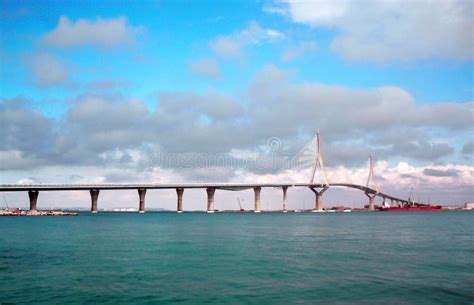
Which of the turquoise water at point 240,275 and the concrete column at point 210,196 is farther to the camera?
the concrete column at point 210,196

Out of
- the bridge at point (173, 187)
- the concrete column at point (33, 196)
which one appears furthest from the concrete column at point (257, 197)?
the concrete column at point (33, 196)


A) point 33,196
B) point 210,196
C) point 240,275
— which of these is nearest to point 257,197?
point 210,196

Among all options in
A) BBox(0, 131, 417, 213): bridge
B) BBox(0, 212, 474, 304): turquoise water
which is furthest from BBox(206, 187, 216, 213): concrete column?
BBox(0, 212, 474, 304): turquoise water

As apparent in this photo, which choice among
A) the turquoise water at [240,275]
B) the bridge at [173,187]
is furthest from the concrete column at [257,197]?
the turquoise water at [240,275]

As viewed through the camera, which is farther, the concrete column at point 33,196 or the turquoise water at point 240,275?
the concrete column at point 33,196

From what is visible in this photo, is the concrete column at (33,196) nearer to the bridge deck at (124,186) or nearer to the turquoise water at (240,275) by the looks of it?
the bridge deck at (124,186)

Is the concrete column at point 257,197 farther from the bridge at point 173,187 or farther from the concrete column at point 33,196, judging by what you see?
the concrete column at point 33,196

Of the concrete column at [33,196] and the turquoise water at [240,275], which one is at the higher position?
the concrete column at [33,196]

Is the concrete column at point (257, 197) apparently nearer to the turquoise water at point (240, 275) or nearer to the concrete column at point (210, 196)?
the concrete column at point (210, 196)

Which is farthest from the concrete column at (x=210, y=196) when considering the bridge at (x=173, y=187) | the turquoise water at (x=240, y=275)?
the turquoise water at (x=240, y=275)

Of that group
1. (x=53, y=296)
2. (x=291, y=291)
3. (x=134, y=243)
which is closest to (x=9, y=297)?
(x=53, y=296)

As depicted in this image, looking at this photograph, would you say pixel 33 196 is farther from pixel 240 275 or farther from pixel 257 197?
pixel 240 275

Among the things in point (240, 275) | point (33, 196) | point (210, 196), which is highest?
point (210, 196)

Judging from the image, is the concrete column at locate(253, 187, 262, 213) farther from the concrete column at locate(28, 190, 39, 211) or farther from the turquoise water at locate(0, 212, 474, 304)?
the turquoise water at locate(0, 212, 474, 304)
